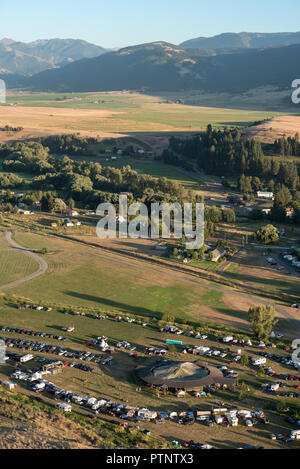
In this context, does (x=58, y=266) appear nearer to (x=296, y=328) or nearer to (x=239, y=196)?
(x=296, y=328)

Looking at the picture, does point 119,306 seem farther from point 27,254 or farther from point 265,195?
point 265,195

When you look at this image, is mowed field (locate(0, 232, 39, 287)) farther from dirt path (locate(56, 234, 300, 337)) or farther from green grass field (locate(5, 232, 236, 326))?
dirt path (locate(56, 234, 300, 337))

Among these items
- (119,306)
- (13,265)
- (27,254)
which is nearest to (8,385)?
(119,306)

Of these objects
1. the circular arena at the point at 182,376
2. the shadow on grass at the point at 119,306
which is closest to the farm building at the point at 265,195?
the shadow on grass at the point at 119,306

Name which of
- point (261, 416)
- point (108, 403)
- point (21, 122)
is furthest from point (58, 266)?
point (21, 122)

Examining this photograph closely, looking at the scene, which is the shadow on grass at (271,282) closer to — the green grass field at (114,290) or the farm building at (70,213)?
the green grass field at (114,290)
